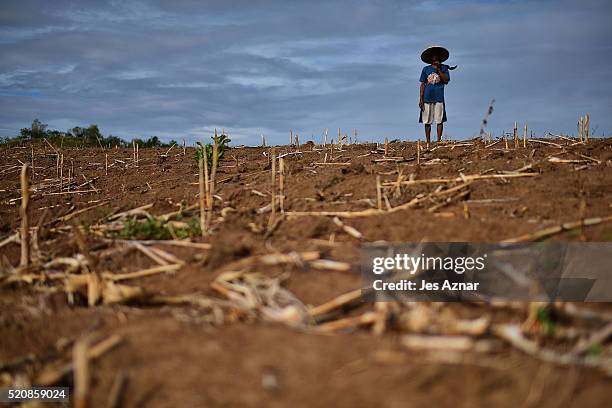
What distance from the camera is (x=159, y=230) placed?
11.8 feet

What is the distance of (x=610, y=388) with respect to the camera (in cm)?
147

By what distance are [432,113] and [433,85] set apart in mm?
503

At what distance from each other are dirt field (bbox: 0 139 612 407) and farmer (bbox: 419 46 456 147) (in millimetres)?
4319

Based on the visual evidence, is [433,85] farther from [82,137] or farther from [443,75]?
[82,137]

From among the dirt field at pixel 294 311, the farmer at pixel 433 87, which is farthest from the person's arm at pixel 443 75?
the dirt field at pixel 294 311

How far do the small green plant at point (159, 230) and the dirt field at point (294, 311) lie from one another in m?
0.17

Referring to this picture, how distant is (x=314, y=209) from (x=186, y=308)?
1936 millimetres

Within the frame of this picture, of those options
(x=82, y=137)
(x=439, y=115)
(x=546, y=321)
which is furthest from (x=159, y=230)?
(x=82, y=137)

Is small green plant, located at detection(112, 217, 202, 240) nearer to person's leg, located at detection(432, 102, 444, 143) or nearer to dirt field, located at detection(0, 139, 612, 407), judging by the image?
dirt field, located at detection(0, 139, 612, 407)

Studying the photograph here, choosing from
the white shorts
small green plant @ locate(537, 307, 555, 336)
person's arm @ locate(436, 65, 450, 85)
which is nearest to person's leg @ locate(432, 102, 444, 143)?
the white shorts

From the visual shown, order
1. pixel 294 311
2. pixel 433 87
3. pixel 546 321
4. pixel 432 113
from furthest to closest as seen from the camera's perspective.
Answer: pixel 432 113 → pixel 433 87 → pixel 294 311 → pixel 546 321

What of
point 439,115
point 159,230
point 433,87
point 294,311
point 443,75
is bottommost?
point 294,311

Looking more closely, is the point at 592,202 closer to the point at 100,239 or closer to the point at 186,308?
the point at 186,308

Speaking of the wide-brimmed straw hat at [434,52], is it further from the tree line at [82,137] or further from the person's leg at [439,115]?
the tree line at [82,137]
